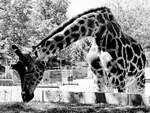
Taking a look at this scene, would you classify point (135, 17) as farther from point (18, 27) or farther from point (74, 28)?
point (74, 28)

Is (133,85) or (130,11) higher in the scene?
(130,11)

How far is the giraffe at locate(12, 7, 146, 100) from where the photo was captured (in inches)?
299

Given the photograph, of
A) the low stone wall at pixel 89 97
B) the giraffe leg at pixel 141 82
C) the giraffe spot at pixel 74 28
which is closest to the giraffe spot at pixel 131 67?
the giraffe leg at pixel 141 82

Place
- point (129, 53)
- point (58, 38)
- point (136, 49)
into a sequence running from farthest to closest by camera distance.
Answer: point (136, 49)
point (129, 53)
point (58, 38)

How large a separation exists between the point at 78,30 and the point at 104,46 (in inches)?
43.4

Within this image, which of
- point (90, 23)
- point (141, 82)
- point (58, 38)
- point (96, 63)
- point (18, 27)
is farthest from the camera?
point (18, 27)

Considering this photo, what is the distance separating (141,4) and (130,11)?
6.06 feet

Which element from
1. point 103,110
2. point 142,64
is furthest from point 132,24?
point 103,110

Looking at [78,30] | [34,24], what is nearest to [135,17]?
[34,24]

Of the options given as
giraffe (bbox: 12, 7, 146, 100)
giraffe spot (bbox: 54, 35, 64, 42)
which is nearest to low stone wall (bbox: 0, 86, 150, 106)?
giraffe (bbox: 12, 7, 146, 100)

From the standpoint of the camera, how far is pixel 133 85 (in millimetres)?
9289

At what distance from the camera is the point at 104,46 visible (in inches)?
340

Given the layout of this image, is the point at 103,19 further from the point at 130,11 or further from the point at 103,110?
the point at 130,11

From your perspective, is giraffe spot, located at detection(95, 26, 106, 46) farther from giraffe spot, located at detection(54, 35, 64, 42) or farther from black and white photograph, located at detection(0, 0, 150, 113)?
giraffe spot, located at detection(54, 35, 64, 42)
